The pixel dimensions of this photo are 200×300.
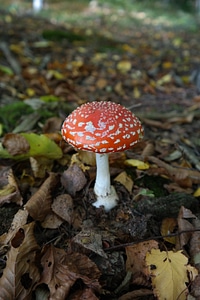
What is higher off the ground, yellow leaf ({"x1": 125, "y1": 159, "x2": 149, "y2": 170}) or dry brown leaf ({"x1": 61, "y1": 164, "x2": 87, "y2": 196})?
dry brown leaf ({"x1": 61, "y1": 164, "x2": 87, "y2": 196})

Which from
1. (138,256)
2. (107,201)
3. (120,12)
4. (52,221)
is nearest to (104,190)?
(107,201)

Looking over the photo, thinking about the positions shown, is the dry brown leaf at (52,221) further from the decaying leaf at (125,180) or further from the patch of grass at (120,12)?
the patch of grass at (120,12)

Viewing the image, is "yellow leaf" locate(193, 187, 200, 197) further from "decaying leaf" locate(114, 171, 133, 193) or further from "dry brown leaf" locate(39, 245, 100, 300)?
"dry brown leaf" locate(39, 245, 100, 300)

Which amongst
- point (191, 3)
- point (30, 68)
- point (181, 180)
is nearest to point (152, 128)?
point (181, 180)

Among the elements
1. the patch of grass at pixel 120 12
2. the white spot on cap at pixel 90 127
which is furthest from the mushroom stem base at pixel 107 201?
the patch of grass at pixel 120 12

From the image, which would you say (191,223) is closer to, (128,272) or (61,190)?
(128,272)

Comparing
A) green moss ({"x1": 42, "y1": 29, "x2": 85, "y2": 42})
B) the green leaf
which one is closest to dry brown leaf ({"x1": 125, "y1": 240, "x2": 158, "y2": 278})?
the green leaf
